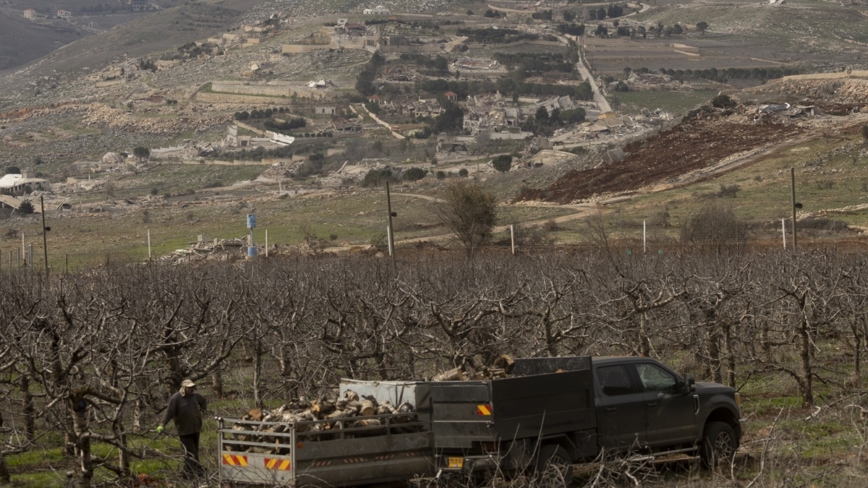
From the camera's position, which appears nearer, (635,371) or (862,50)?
(635,371)

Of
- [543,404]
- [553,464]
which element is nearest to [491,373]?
[543,404]

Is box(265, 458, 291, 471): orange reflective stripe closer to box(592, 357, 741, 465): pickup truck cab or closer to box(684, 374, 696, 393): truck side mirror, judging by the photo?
box(592, 357, 741, 465): pickup truck cab

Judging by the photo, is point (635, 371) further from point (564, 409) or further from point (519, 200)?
point (519, 200)

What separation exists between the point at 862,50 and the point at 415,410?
550 ft

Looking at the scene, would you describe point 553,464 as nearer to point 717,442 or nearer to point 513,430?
point 513,430

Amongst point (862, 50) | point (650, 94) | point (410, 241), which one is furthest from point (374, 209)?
point (862, 50)

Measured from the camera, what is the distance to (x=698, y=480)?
48.7 feet

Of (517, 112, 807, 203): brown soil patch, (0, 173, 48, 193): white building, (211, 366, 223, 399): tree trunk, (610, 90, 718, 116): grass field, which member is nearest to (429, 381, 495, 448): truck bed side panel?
(211, 366, 223, 399): tree trunk

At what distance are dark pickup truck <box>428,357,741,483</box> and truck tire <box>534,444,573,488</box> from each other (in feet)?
0.04

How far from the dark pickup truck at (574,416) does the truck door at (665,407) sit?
0.04 ft

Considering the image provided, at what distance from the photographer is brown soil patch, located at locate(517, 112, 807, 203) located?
76.2 metres

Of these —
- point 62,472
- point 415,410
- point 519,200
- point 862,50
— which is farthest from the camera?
point 862,50

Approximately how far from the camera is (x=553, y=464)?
14234 millimetres

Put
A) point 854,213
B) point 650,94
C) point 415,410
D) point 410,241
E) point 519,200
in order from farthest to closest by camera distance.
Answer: point 650,94 → point 519,200 → point 410,241 → point 854,213 → point 415,410
